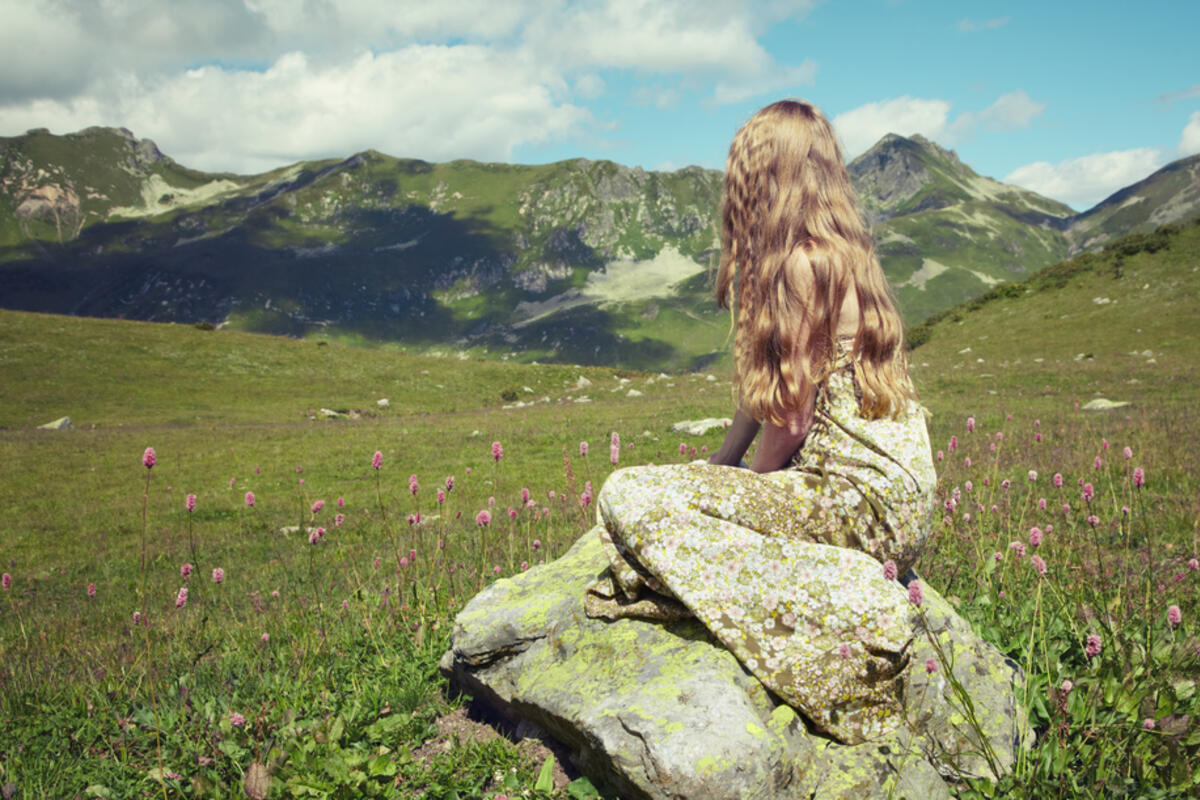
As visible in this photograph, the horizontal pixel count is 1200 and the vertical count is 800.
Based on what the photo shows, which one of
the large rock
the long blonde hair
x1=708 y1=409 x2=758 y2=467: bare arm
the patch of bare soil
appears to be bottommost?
the patch of bare soil

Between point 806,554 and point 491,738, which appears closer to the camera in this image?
point 806,554

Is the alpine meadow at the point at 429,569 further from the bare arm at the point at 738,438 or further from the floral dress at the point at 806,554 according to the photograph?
the bare arm at the point at 738,438

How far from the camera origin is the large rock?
118 inches

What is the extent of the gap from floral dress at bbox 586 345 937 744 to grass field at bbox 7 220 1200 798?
2.48ft

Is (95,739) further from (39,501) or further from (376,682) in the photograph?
(39,501)

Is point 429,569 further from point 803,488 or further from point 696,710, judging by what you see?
point 803,488

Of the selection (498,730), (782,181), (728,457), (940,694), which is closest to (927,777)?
(940,694)

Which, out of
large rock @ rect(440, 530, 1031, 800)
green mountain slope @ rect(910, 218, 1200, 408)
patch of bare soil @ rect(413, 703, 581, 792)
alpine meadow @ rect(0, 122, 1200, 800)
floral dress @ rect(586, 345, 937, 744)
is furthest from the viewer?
green mountain slope @ rect(910, 218, 1200, 408)

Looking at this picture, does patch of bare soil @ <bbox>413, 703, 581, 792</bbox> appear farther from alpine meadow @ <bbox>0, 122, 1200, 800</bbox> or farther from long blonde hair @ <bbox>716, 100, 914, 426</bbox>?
long blonde hair @ <bbox>716, 100, 914, 426</bbox>

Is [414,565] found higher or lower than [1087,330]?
lower

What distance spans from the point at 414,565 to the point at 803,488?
5.18m

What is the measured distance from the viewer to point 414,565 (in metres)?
7.47

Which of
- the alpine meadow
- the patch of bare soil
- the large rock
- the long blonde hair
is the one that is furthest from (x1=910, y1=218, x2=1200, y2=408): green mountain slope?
the patch of bare soil

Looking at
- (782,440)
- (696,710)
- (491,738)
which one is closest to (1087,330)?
(782,440)
